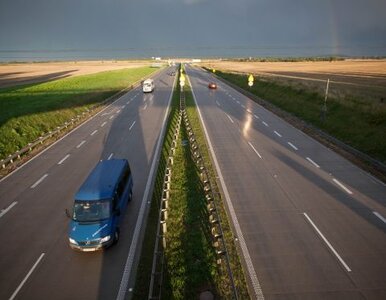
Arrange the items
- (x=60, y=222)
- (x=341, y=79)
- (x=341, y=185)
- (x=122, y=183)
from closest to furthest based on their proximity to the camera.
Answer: (x=60, y=222) < (x=122, y=183) < (x=341, y=185) < (x=341, y=79)

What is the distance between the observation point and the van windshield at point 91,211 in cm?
1305

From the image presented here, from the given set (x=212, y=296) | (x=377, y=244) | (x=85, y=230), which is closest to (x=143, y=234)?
(x=85, y=230)

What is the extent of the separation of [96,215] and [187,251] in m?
4.05

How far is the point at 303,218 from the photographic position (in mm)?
15258

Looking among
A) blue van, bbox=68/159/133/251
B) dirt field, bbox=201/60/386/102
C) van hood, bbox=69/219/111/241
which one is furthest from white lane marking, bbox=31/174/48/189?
dirt field, bbox=201/60/386/102

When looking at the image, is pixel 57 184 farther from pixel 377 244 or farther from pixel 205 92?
pixel 205 92

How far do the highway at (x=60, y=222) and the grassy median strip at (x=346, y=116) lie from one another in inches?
659

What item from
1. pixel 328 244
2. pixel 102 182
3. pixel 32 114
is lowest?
pixel 328 244

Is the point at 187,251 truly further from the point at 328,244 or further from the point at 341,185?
the point at 341,185

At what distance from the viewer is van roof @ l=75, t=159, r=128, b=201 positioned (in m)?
13.4

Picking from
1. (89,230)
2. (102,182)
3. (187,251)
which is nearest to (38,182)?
(102,182)

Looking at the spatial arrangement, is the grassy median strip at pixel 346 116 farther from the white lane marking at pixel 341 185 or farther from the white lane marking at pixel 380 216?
the white lane marking at pixel 380 216

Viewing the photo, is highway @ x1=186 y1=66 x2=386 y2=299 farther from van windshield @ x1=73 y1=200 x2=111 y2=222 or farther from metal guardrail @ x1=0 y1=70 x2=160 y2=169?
metal guardrail @ x1=0 y1=70 x2=160 y2=169

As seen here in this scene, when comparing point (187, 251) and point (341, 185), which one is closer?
point (187, 251)
